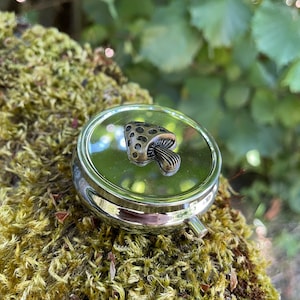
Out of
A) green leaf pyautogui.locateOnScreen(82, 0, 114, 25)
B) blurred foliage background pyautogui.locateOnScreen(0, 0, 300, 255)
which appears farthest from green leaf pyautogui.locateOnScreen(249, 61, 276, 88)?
green leaf pyautogui.locateOnScreen(82, 0, 114, 25)

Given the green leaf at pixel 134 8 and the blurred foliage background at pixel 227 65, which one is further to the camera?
the green leaf at pixel 134 8

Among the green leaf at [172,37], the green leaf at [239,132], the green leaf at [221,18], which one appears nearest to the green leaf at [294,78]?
the green leaf at [221,18]

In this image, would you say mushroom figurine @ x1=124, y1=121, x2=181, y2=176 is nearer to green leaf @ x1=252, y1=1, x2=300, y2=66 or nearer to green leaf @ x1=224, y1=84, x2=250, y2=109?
green leaf @ x1=252, y1=1, x2=300, y2=66

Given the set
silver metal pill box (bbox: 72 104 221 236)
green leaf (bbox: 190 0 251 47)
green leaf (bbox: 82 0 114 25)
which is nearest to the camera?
silver metal pill box (bbox: 72 104 221 236)

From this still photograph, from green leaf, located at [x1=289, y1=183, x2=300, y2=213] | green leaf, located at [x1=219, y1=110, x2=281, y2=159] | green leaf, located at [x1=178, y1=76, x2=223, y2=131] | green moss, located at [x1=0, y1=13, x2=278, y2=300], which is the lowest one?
green leaf, located at [x1=289, y1=183, x2=300, y2=213]

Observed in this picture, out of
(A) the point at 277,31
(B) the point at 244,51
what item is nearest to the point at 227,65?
(B) the point at 244,51

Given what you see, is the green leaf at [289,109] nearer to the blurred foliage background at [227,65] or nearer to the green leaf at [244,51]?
the blurred foliage background at [227,65]

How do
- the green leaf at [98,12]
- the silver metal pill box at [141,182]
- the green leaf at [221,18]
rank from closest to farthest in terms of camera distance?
the silver metal pill box at [141,182], the green leaf at [221,18], the green leaf at [98,12]
